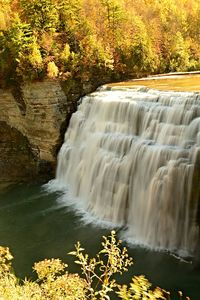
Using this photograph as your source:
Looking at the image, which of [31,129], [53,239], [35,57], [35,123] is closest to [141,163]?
[53,239]

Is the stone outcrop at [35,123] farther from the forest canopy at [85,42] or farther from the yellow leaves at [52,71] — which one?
the forest canopy at [85,42]

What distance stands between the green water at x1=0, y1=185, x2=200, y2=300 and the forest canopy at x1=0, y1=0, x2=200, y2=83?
6.90 m

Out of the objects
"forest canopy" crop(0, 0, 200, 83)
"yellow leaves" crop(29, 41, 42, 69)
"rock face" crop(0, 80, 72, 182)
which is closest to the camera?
"rock face" crop(0, 80, 72, 182)

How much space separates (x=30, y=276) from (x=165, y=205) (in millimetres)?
5104

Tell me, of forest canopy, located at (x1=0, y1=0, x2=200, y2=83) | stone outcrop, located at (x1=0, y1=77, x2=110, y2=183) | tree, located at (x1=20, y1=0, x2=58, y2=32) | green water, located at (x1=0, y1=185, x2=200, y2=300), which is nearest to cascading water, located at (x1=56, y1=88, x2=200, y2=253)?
green water, located at (x1=0, y1=185, x2=200, y2=300)

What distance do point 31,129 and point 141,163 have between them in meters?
9.22

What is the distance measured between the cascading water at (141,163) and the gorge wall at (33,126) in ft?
4.59

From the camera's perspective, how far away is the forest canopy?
22891 millimetres

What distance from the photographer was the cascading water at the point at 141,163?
13.8 m

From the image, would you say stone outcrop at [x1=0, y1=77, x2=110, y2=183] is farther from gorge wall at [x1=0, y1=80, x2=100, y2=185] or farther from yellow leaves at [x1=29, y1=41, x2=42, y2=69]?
yellow leaves at [x1=29, y1=41, x2=42, y2=69]

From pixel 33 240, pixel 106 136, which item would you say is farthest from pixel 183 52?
pixel 33 240

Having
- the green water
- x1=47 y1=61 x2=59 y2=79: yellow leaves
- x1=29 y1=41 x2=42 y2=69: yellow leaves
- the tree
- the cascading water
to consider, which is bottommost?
the green water

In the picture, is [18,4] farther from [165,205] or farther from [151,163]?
[165,205]

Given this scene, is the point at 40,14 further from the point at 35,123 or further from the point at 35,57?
the point at 35,123
